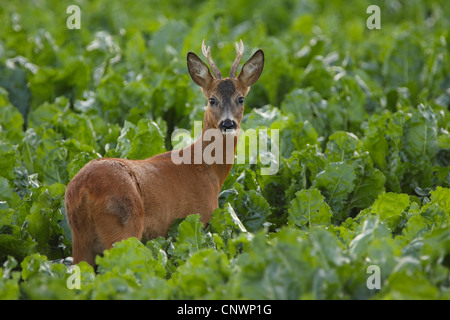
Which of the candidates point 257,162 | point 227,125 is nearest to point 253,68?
point 227,125

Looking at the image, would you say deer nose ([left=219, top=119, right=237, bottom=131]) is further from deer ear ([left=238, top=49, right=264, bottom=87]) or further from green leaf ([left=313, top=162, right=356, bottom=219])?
green leaf ([left=313, top=162, right=356, bottom=219])

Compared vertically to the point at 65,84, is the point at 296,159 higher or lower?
lower

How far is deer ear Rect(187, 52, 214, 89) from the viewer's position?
570 cm

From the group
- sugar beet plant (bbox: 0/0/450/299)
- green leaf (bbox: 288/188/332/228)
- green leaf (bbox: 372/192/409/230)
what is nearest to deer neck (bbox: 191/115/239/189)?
sugar beet plant (bbox: 0/0/450/299)

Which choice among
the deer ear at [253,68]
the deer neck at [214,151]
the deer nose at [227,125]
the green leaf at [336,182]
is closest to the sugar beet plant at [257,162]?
the green leaf at [336,182]

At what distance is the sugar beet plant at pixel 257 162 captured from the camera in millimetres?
4121

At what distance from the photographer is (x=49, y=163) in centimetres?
653

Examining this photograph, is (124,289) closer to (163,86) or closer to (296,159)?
(296,159)

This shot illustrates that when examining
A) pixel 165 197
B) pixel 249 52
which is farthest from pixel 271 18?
pixel 165 197

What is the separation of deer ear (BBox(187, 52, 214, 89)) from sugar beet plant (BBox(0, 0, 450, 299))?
0.90 meters

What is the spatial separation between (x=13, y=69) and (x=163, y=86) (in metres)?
2.11

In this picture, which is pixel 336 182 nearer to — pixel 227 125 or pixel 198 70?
pixel 227 125

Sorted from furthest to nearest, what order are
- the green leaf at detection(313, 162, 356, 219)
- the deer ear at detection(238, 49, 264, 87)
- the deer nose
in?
the green leaf at detection(313, 162, 356, 219), the deer ear at detection(238, 49, 264, 87), the deer nose
